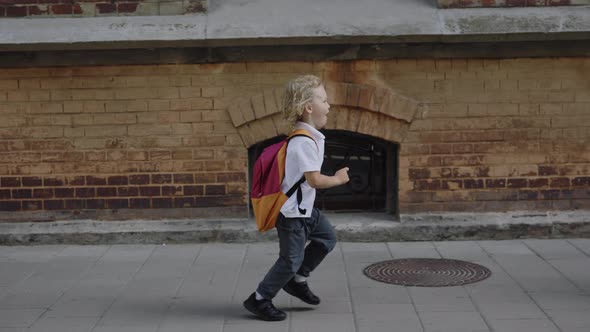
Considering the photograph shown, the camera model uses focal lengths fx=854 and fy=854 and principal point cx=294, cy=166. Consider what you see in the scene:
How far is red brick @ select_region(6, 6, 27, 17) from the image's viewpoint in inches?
289

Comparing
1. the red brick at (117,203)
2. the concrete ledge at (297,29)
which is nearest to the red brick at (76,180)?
the red brick at (117,203)

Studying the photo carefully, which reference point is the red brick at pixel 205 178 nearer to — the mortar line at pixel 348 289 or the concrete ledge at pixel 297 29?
the concrete ledge at pixel 297 29

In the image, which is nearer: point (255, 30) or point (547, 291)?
point (547, 291)

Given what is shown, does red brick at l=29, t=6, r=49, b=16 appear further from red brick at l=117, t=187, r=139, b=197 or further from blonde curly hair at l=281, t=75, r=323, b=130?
blonde curly hair at l=281, t=75, r=323, b=130

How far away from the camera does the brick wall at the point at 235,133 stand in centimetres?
Result: 739

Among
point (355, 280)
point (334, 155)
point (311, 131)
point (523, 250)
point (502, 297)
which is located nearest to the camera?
point (311, 131)

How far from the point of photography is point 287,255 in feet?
17.1

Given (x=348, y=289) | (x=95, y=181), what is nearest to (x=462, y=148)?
(x=348, y=289)

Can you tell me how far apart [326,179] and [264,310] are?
92 cm

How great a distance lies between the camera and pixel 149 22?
7.23 m

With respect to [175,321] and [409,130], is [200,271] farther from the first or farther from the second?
[409,130]

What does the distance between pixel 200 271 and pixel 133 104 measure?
1750mm

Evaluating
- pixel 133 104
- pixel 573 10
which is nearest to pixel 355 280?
pixel 133 104

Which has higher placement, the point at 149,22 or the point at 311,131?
the point at 149,22
